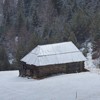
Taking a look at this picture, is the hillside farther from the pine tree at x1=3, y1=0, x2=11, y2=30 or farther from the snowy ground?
the snowy ground

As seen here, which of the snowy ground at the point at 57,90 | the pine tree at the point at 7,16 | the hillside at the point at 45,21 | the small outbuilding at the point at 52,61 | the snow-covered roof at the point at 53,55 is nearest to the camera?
the snowy ground at the point at 57,90

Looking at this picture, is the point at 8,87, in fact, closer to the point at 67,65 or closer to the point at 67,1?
the point at 67,65

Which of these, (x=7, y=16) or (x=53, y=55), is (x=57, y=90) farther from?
(x=7, y=16)

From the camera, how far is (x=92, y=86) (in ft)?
82.0

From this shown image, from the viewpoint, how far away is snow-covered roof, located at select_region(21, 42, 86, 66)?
34094mm

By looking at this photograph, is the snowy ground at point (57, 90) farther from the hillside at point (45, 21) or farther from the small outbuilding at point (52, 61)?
the hillside at point (45, 21)

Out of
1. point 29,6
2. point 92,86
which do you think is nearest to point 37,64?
point 92,86

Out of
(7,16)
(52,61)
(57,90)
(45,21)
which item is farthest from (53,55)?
(7,16)

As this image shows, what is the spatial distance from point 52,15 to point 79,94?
7865cm

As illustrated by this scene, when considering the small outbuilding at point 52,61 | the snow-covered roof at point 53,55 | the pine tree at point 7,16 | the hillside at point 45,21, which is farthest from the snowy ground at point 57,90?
the pine tree at point 7,16

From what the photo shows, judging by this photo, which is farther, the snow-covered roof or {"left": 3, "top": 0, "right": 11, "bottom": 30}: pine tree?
{"left": 3, "top": 0, "right": 11, "bottom": 30}: pine tree

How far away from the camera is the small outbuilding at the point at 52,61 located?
34.0 m

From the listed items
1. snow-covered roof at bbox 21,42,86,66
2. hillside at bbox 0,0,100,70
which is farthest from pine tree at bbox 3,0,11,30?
snow-covered roof at bbox 21,42,86,66

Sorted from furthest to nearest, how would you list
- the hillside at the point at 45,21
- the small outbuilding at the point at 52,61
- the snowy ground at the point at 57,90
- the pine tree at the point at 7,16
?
1. the pine tree at the point at 7,16
2. the hillside at the point at 45,21
3. the small outbuilding at the point at 52,61
4. the snowy ground at the point at 57,90
